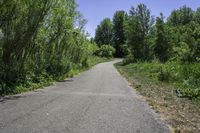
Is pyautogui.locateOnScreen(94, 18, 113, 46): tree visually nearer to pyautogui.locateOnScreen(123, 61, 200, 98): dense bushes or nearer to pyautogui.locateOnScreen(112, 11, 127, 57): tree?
pyautogui.locateOnScreen(112, 11, 127, 57): tree

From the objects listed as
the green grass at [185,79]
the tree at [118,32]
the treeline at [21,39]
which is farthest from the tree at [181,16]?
the treeline at [21,39]

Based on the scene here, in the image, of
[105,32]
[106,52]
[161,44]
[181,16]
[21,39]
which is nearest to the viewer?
[21,39]

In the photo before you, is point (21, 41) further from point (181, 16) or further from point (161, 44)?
point (181, 16)

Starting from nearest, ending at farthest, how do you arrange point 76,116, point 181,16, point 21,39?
point 76,116 < point 21,39 < point 181,16

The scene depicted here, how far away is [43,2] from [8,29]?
3.01 m

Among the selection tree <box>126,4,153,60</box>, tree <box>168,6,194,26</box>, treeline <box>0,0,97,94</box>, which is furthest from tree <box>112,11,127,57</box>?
treeline <box>0,0,97,94</box>

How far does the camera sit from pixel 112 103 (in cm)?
1527

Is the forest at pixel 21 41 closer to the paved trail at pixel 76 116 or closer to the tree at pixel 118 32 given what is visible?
the paved trail at pixel 76 116

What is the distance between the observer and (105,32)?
145500 mm

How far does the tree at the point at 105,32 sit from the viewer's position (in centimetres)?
14325

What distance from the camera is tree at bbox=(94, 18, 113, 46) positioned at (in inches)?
5640

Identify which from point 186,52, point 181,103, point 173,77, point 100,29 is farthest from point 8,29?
point 100,29

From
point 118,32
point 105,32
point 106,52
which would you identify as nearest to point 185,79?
point 106,52

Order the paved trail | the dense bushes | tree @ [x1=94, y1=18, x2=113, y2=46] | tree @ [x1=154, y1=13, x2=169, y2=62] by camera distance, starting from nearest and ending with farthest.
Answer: the paved trail → the dense bushes → tree @ [x1=154, y1=13, x2=169, y2=62] → tree @ [x1=94, y1=18, x2=113, y2=46]
